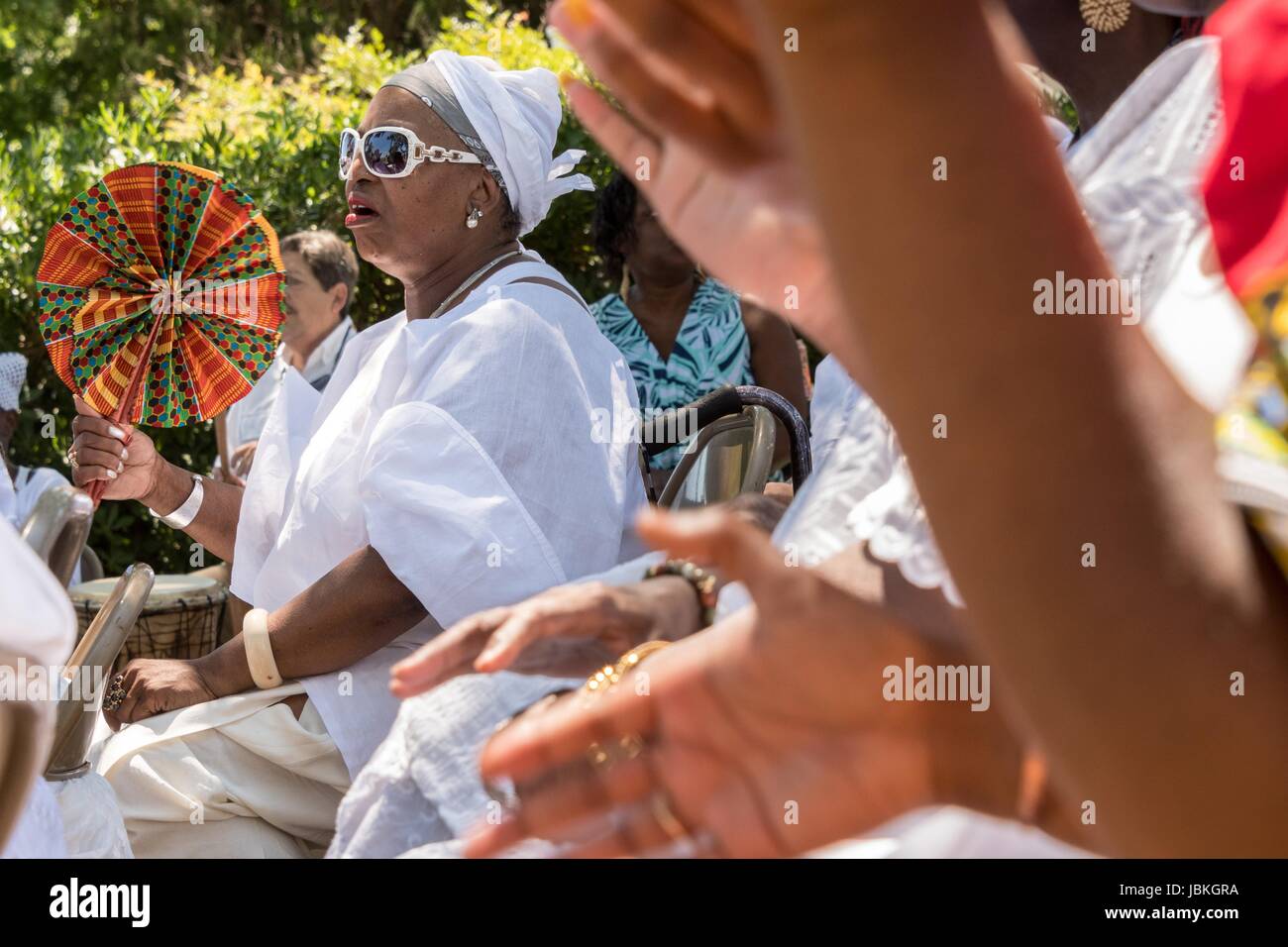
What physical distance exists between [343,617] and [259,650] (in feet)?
0.70

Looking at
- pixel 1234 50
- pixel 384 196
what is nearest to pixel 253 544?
pixel 384 196

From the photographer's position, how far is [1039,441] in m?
0.57

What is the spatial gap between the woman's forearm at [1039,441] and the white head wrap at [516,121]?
2925mm

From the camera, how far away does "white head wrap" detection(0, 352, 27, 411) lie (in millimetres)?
6012

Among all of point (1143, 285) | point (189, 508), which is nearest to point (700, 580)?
point (1143, 285)

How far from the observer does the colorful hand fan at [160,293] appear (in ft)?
9.53

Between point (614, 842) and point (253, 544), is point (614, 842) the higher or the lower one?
the higher one

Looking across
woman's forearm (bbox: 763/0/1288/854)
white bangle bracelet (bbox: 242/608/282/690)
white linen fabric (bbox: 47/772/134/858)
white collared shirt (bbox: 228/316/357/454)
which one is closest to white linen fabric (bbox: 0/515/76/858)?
woman's forearm (bbox: 763/0/1288/854)

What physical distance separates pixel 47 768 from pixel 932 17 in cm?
193

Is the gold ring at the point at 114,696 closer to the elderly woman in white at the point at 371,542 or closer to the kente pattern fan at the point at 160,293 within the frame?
the elderly woman in white at the point at 371,542

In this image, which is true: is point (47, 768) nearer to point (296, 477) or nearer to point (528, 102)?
point (296, 477)

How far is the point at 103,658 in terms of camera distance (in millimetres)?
2031

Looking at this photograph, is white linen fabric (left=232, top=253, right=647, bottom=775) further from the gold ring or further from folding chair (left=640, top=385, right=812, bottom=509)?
the gold ring
